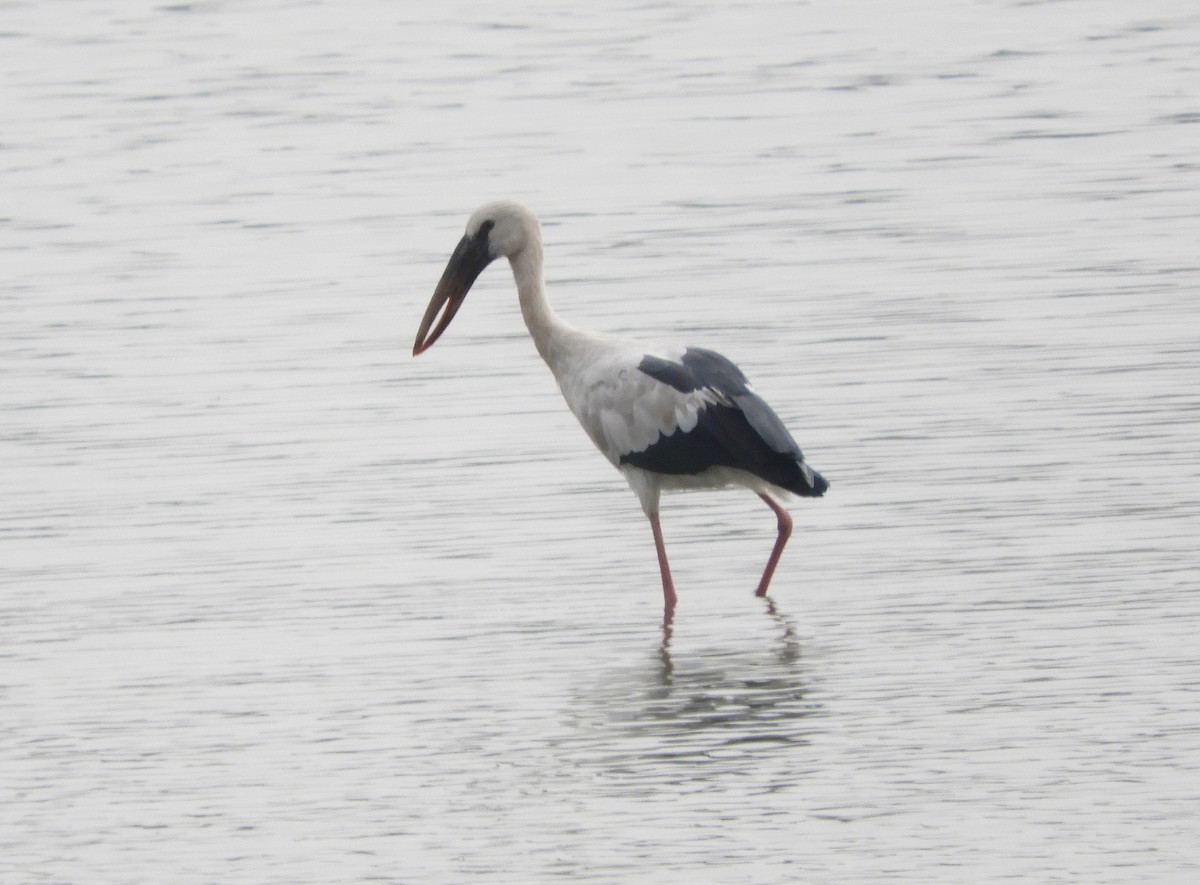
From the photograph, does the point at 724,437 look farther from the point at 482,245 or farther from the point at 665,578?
the point at 482,245

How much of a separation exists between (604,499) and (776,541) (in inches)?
51.6

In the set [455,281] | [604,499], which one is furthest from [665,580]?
[455,281]

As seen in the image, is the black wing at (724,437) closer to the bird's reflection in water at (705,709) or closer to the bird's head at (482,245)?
the bird's reflection in water at (705,709)

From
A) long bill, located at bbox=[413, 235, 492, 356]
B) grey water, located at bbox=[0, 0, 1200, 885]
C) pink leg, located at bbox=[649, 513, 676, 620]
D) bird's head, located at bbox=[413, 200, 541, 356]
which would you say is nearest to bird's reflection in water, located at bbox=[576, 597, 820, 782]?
grey water, located at bbox=[0, 0, 1200, 885]

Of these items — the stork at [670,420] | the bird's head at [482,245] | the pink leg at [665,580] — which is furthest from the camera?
the bird's head at [482,245]

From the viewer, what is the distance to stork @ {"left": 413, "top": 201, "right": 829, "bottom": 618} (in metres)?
9.45

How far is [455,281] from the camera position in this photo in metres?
11.1

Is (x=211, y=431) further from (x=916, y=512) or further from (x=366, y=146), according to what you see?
(x=366, y=146)

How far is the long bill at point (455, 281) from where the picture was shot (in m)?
10.9

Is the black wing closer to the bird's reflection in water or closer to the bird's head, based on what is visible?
the bird's reflection in water

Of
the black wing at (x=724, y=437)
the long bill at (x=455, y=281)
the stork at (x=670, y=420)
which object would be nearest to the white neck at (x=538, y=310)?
the stork at (x=670, y=420)

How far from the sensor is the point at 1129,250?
14680 mm

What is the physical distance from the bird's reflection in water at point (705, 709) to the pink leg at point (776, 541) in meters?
0.39

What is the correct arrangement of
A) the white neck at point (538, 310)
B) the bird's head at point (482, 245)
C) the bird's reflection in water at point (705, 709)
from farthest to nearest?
the bird's head at point (482, 245) → the white neck at point (538, 310) → the bird's reflection in water at point (705, 709)
